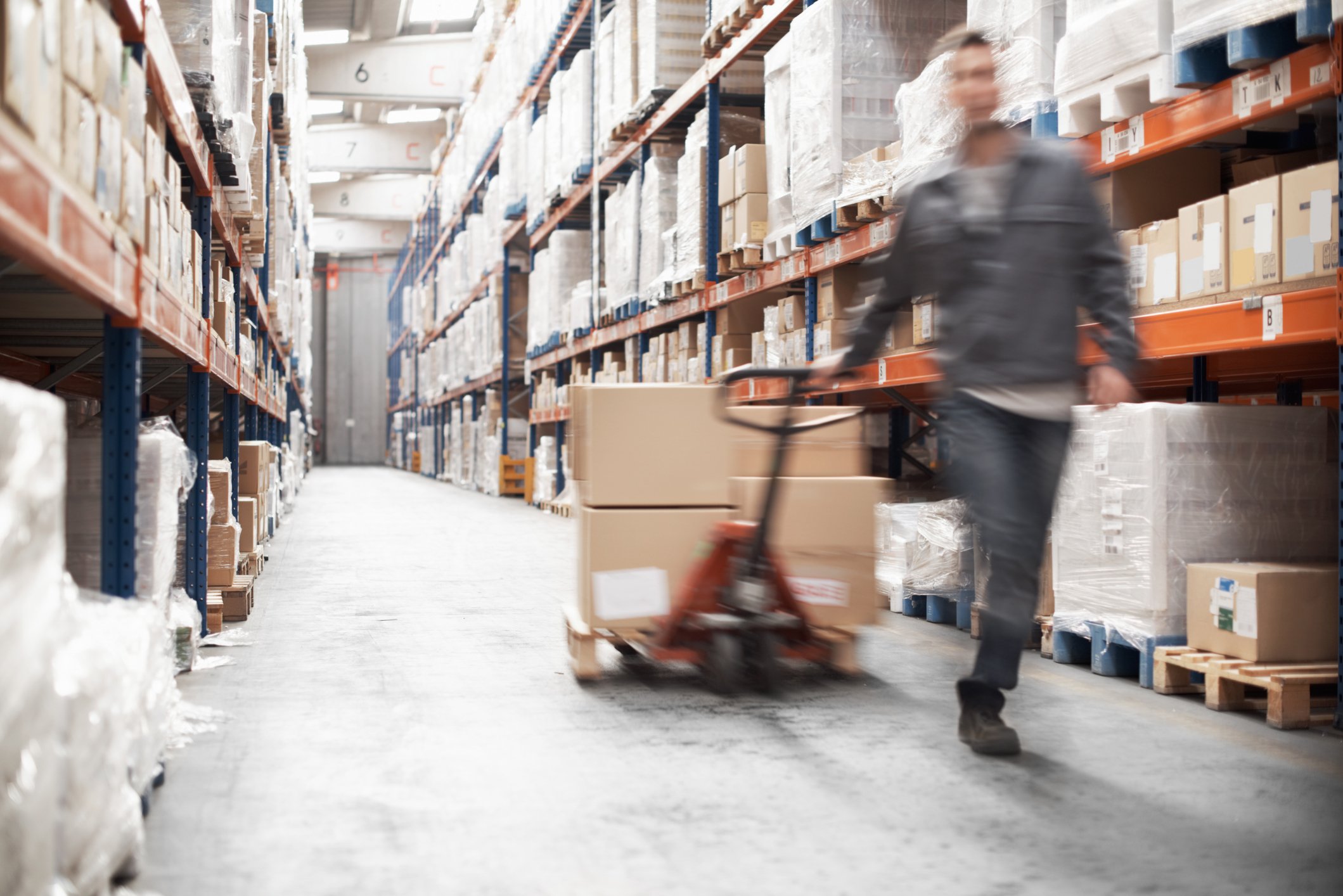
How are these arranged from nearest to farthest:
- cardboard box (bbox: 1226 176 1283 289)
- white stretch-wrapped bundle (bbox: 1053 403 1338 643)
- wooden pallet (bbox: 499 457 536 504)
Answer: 1. cardboard box (bbox: 1226 176 1283 289)
2. white stretch-wrapped bundle (bbox: 1053 403 1338 643)
3. wooden pallet (bbox: 499 457 536 504)

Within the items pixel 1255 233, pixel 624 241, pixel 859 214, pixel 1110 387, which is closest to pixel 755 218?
pixel 859 214

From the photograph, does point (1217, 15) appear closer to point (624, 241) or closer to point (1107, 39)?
point (1107, 39)

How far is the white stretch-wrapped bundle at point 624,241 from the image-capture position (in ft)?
30.4

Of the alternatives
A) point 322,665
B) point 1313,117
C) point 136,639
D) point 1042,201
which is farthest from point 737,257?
point 136,639

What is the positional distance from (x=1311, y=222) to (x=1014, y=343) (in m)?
1.05

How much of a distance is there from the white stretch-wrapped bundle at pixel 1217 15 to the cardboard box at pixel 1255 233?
17.1 inches

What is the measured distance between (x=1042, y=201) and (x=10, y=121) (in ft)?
7.06

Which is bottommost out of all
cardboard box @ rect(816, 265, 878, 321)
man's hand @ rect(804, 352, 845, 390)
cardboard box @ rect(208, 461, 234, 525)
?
cardboard box @ rect(208, 461, 234, 525)

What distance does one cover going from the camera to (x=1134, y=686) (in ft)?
12.4

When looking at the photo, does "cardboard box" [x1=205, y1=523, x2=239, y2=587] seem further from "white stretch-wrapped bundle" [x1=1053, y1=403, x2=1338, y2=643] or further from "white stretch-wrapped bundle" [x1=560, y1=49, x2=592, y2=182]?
"white stretch-wrapped bundle" [x1=560, y1=49, x2=592, y2=182]

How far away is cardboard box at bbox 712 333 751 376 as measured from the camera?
7785 millimetres

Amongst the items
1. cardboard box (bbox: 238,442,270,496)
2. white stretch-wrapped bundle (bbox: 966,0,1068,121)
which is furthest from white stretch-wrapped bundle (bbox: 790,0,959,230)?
cardboard box (bbox: 238,442,270,496)

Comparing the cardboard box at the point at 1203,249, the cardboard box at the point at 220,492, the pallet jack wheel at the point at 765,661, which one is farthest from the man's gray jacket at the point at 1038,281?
the cardboard box at the point at 220,492

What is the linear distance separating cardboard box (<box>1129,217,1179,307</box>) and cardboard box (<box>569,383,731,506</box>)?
4.69 feet
